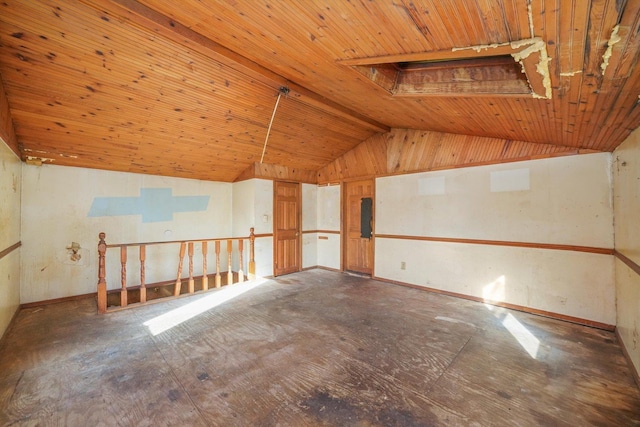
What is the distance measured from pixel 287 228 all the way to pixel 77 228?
363 cm

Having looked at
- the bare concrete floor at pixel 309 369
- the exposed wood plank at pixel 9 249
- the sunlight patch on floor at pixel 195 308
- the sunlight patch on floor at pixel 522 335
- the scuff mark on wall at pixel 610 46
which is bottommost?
the sunlight patch on floor at pixel 522 335

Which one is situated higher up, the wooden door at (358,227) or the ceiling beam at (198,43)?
the ceiling beam at (198,43)

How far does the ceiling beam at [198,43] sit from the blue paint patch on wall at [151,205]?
3.24 m

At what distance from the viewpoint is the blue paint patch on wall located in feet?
14.6

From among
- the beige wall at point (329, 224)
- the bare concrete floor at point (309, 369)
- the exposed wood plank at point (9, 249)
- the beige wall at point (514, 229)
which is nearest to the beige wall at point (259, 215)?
the beige wall at point (329, 224)

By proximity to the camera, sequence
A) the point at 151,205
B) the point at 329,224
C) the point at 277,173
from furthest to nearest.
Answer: the point at 329,224 < the point at 277,173 < the point at 151,205

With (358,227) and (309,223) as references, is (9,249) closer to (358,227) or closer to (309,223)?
(309,223)

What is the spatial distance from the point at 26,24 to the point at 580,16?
3.66 m

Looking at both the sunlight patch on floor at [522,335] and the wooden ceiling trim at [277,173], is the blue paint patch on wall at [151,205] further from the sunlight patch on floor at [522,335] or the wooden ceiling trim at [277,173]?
the sunlight patch on floor at [522,335]

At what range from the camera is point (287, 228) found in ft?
19.3

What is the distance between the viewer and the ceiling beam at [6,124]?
2.62 metres

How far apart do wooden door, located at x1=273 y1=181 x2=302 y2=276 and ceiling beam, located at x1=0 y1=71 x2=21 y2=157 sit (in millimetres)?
3748

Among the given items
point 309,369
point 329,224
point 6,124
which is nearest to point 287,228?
point 329,224

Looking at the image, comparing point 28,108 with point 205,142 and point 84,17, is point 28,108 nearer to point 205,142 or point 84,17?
point 84,17
